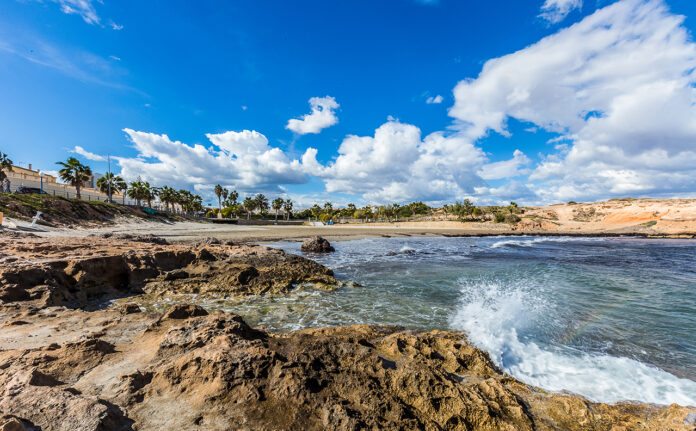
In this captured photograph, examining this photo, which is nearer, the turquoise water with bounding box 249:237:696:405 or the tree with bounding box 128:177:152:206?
the turquoise water with bounding box 249:237:696:405

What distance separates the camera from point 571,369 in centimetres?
507

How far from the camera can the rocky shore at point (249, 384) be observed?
Answer: 2791mm

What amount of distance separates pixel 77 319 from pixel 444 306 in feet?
31.5

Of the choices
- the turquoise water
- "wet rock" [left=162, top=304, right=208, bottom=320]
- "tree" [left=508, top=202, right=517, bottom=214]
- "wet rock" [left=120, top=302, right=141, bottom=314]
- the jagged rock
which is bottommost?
the turquoise water

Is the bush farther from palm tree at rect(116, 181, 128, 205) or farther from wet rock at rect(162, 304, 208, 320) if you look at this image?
palm tree at rect(116, 181, 128, 205)

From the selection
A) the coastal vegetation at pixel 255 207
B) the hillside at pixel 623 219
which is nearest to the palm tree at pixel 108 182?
the coastal vegetation at pixel 255 207

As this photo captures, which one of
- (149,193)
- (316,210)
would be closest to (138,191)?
(149,193)

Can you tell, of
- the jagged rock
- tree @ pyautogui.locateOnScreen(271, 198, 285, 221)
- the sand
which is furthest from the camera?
tree @ pyautogui.locateOnScreen(271, 198, 285, 221)

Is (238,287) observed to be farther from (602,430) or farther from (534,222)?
(534,222)

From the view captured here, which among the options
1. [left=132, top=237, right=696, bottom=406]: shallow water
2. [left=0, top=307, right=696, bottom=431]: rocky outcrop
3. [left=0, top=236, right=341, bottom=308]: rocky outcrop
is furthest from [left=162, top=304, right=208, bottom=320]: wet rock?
[left=0, top=236, right=341, bottom=308]: rocky outcrop

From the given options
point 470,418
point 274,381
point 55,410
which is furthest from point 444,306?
point 55,410

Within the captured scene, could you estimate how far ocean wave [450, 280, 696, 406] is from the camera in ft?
14.5

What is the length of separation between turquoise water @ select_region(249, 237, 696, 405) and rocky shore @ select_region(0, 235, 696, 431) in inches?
35.1

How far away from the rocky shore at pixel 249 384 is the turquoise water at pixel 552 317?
0.89 m
